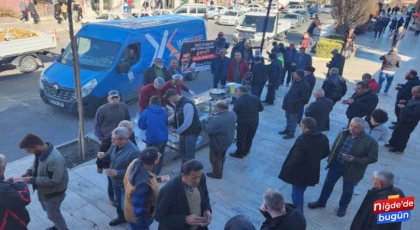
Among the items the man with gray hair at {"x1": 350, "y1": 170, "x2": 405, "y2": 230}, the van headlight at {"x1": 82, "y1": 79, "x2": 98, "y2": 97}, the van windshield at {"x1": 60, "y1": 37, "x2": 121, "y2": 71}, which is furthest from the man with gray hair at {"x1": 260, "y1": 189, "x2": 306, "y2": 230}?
the van windshield at {"x1": 60, "y1": 37, "x2": 121, "y2": 71}

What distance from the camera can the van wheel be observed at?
11.5 metres

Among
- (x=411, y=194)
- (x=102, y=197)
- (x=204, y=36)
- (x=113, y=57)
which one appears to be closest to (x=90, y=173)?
(x=102, y=197)

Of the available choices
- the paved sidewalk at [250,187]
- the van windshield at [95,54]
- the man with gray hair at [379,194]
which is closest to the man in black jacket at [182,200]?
the paved sidewalk at [250,187]

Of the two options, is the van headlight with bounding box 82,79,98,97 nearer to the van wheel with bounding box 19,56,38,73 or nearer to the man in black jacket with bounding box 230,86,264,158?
the man in black jacket with bounding box 230,86,264,158

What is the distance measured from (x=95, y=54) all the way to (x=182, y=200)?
280 inches

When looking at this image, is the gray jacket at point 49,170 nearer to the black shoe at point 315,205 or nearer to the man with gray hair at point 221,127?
the man with gray hair at point 221,127

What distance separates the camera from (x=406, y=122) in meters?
6.77

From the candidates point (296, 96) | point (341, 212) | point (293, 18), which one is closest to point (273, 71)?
point (296, 96)

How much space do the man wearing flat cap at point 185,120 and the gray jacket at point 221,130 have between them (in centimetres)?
26

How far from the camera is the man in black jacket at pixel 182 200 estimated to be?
2.99 metres

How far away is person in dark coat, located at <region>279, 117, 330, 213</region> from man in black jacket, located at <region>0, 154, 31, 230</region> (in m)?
3.22

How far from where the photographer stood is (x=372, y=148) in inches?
171

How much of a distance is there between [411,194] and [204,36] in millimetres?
8906

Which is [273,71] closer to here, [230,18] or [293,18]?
[230,18]
